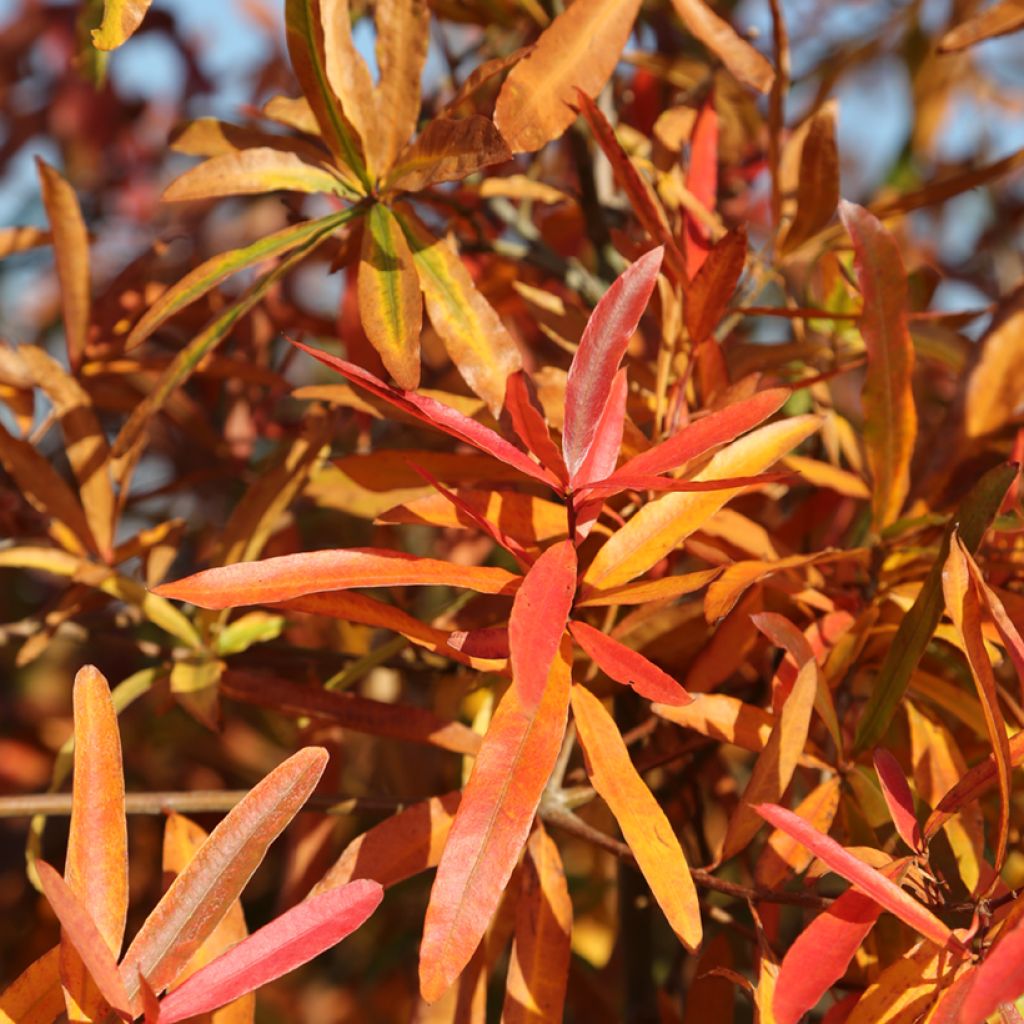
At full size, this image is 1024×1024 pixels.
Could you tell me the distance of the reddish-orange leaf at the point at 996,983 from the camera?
14.5 inches

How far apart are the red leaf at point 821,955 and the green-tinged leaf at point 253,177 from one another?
42 cm

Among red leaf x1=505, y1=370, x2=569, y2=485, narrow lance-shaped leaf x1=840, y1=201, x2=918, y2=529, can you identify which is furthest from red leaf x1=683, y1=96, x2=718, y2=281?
red leaf x1=505, y1=370, x2=569, y2=485

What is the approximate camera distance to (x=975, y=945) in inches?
18.2

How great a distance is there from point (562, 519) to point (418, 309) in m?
0.12

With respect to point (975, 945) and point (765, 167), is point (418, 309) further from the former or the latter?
point (765, 167)

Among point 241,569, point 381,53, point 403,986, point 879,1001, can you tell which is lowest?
point 403,986

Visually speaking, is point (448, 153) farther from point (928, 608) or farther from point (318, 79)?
point (928, 608)

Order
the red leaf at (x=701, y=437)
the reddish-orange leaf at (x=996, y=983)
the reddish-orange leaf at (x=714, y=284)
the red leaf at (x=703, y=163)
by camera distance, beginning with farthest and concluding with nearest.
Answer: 1. the red leaf at (x=703, y=163)
2. the reddish-orange leaf at (x=714, y=284)
3. the red leaf at (x=701, y=437)
4. the reddish-orange leaf at (x=996, y=983)

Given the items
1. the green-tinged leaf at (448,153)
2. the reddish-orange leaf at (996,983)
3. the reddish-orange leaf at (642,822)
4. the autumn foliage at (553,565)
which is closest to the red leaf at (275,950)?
the autumn foliage at (553,565)

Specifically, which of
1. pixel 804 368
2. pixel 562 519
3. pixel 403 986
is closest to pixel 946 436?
pixel 804 368

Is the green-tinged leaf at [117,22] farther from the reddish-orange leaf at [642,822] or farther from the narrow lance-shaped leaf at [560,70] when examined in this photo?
the reddish-orange leaf at [642,822]

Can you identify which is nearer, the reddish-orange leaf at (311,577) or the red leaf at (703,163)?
the reddish-orange leaf at (311,577)

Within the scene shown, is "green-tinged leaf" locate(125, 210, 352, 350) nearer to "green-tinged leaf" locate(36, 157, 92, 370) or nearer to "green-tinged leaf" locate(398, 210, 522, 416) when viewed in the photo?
"green-tinged leaf" locate(398, 210, 522, 416)

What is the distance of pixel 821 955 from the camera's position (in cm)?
44
